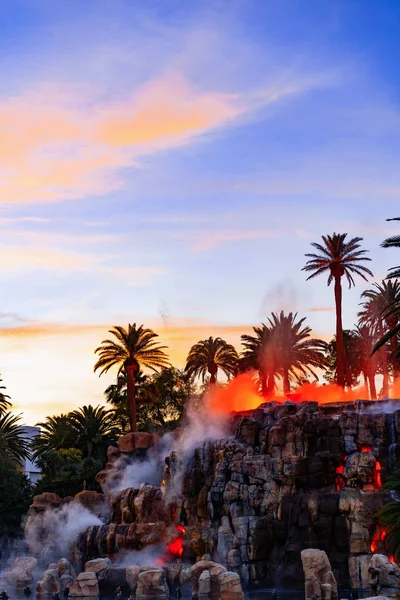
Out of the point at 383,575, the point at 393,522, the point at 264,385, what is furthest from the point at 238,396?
the point at 393,522

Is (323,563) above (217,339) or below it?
below

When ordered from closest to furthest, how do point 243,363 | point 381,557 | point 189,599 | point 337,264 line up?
point 381,557
point 189,599
point 337,264
point 243,363

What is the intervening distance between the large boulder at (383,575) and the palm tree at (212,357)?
5467 cm

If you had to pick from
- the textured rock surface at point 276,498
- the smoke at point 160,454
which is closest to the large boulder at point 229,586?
the textured rock surface at point 276,498

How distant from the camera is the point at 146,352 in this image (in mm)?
92000

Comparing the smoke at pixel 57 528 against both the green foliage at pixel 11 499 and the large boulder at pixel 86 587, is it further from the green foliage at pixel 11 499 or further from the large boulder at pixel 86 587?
the green foliage at pixel 11 499

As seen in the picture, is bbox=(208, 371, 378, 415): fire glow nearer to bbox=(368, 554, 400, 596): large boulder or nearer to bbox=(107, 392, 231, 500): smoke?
bbox=(107, 392, 231, 500): smoke

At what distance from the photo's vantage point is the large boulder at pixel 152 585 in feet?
175

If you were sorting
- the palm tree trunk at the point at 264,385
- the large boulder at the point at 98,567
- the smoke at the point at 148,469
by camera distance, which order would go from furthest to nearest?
the palm tree trunk at the point at 264,385 → the smoke at the point at 148,469 → the large boulder at the point at 98,567

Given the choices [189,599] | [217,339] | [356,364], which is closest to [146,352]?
[217,339]

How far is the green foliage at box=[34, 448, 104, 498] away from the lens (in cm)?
8812

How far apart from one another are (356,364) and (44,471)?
139ft

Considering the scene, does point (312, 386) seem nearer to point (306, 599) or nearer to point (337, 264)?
point (337, 264)

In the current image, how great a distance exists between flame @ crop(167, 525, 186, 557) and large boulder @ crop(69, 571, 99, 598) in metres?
7.05
